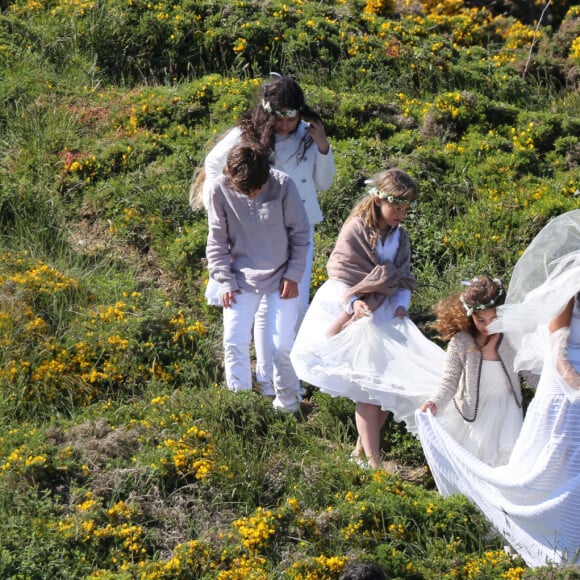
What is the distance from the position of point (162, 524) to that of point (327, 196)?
3556mm

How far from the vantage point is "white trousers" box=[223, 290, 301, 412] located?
6.42 metres

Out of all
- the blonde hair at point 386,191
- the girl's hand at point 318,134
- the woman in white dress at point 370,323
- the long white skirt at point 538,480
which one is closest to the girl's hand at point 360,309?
the woman in white dress at point 370,323

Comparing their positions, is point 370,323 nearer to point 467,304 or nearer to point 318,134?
point 467,304

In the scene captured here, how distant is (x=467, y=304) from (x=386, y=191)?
32.4 inches

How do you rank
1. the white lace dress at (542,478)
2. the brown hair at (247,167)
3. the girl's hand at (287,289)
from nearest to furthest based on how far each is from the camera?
the white lace dress at (542,478) → the brown hair at (247,167) → the girl's hand at (287,289)

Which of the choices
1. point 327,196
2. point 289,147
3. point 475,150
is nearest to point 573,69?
point 475,150

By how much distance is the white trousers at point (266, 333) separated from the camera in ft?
21.4

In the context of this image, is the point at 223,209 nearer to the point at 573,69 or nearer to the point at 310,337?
the point at 310,337

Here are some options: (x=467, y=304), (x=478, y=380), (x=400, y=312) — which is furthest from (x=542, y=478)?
(x=400, y=312)

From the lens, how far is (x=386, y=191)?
618 cm

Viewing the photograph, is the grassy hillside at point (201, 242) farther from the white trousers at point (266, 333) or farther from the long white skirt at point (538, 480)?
the white trousers at point (266, 333)

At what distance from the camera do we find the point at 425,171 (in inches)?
345

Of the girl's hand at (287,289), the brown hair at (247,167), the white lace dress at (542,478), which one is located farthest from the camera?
the girl's hand at (287,289)

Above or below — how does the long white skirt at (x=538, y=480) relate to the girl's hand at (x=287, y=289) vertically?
below
